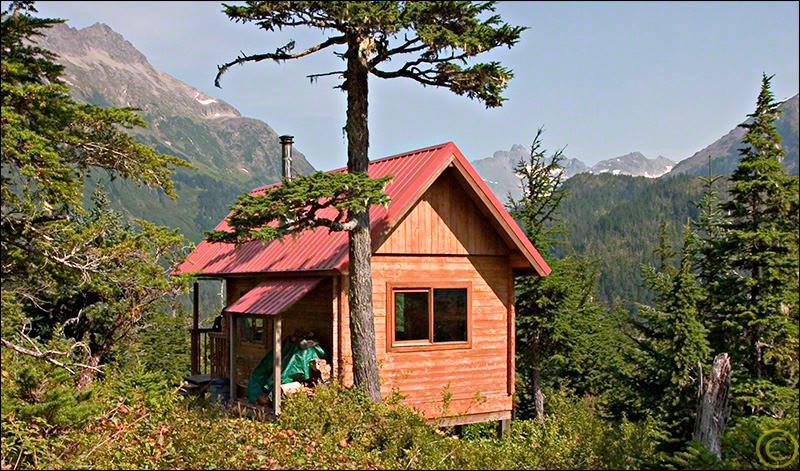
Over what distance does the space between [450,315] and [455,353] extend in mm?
766

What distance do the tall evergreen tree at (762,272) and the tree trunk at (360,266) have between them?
20.3ft

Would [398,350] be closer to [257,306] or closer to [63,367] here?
[257,306]

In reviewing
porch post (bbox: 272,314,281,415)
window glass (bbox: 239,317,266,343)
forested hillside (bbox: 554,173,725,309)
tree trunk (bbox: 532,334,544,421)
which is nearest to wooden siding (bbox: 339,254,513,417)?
porch post (bbox: 272,314,281,415)

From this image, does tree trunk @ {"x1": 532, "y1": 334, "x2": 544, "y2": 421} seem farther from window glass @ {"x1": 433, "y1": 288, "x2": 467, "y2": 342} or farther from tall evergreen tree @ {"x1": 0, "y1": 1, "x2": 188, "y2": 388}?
tall evergreen tree @ {"x1": 0, "y1": 1, "x2": 188, "y2": 388}

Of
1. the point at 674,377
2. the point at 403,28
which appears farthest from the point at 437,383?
the point at 403,28

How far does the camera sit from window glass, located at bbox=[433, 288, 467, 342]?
14812mm

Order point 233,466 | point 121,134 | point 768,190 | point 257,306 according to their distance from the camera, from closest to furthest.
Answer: point 233,466, point 121,134, point 768,190, point 257,306

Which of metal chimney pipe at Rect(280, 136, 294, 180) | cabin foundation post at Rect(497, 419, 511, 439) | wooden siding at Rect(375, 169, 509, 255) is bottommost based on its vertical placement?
cabin foundation post at Rect(497, 419, 511, 439)

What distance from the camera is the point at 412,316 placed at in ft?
48.7

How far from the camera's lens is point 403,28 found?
39.7 feet

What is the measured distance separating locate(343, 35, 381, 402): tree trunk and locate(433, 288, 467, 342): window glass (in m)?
2.19

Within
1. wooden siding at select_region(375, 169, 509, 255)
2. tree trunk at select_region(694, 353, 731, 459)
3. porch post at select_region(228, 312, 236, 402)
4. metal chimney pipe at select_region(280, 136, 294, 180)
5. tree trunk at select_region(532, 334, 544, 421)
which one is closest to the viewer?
tree trunk at select_region(694, 353, 731, 459)

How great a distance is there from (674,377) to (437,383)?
4412 mm

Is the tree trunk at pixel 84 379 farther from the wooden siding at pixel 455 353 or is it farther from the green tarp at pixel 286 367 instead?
the wooden siding at pixel 455 353
